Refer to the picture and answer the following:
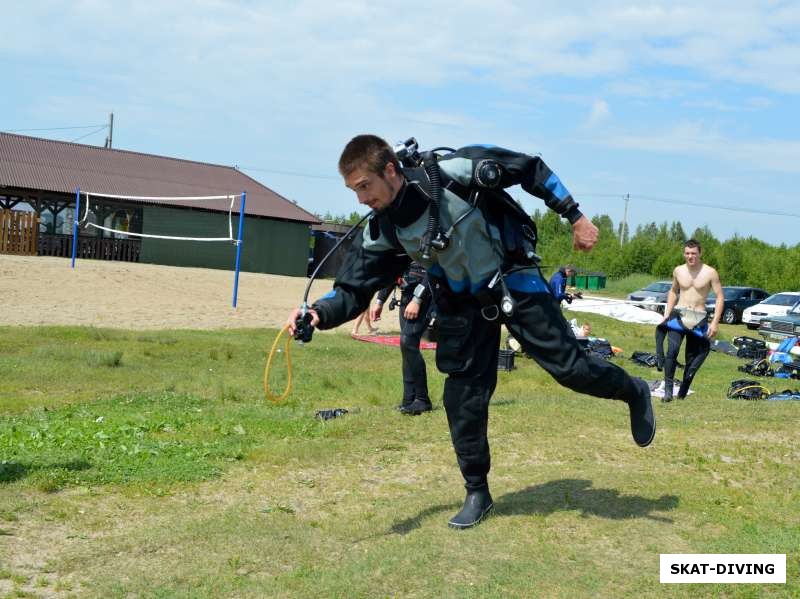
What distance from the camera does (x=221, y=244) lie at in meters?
40.8

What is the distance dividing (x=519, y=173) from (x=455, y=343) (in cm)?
102

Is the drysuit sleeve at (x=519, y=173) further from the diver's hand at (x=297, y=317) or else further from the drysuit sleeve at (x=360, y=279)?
the diver's hand at (x=297, y=317)

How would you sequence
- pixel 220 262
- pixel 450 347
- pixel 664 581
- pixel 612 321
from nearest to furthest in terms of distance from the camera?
pixel 664 581
pixel 450 347
pixel 612 321
pixel 220 262

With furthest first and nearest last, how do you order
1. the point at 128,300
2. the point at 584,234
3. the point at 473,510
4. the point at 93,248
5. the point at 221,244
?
1. the point at 221,244
2. the point at 93,248
3. the point at 128,300
4. the point at 473,510
5. the point at 584,234

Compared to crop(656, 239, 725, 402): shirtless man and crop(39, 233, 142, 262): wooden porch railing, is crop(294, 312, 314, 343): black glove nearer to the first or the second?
crop(656, 239, 725, 402): shirtless man

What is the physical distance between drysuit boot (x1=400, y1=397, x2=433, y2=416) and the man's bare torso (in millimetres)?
4196

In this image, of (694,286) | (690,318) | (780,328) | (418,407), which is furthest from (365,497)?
(780,328)

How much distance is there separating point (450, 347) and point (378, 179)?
3.49 feet

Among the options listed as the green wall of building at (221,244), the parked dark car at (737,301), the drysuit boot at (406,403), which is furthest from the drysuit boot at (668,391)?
the green wall of building at (221,244)

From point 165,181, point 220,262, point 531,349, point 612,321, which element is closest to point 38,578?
point 531,349

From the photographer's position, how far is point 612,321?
2702cm

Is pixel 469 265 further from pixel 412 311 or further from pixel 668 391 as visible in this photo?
pixel 668 391

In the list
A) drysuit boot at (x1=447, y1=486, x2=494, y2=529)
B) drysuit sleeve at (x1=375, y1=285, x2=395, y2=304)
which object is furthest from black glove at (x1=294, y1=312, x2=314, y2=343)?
drysuit boot at (x1=447, y1=486, x2=494, y2=529)

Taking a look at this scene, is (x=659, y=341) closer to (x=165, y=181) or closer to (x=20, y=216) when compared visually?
(x=20, y=216)
